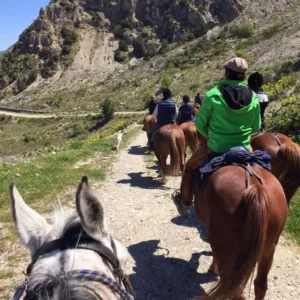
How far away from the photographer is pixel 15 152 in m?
36.8

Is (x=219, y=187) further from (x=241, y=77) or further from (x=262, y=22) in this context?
(x=262, y=22)

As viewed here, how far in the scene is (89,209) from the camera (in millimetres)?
1813

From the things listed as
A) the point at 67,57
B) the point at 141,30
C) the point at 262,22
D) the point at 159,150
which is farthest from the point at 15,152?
the point at 141,30

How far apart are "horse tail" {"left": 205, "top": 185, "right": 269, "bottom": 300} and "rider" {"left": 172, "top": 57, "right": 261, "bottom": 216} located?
1.17m

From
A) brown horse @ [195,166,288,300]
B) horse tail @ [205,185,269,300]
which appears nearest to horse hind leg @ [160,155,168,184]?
brown horse @ [195,166,288,300]

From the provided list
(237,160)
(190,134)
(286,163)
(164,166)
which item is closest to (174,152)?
(164,166)

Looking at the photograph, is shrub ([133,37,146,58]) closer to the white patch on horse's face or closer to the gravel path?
the gravel path

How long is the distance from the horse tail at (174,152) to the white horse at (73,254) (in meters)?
6.82

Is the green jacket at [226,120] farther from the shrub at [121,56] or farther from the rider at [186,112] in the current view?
the shrub at [121,56]

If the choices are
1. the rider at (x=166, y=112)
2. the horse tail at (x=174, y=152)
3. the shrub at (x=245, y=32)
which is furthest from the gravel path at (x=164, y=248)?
the shrub at (x=245, y=32)

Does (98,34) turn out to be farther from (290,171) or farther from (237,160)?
(237,160)

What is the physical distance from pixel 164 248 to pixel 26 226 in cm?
435

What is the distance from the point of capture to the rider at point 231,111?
13.4 feet

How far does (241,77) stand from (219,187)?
146cm
